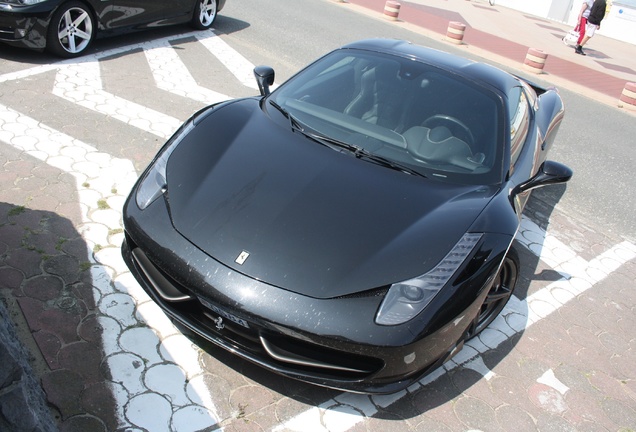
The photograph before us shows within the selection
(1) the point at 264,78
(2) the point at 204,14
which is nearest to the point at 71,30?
(2) the point at 204,14

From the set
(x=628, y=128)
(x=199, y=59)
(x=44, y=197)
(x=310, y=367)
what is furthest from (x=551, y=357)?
(x=628, y=128)

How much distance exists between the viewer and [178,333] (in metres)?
3.43

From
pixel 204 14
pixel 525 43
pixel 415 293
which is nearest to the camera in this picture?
pixel 415 293

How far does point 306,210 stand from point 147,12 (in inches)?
234

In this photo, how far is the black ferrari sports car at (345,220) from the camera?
2.88 metres

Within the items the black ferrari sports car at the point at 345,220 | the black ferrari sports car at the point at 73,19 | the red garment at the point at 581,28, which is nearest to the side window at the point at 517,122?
the black ferrari sports car at the point at 345,220

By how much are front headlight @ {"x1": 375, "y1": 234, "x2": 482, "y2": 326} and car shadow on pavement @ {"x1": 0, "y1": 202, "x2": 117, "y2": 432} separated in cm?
138

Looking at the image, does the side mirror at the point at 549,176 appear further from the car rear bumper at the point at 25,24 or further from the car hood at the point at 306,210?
the car rear bumper at the point at 25,24

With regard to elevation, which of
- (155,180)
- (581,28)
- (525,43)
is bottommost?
(525,43)

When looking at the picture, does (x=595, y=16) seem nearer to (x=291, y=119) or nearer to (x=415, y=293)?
(x=291, y=119)

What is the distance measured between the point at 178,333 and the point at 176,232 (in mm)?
656

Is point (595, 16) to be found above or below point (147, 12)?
above

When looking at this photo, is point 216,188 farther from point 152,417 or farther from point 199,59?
point 199,59

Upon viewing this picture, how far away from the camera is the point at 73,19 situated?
7055 mm
